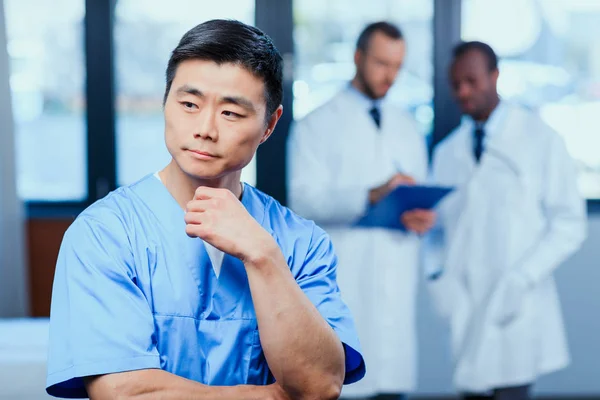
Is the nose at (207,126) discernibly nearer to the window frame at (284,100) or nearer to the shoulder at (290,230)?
the shoulder at (290,230)

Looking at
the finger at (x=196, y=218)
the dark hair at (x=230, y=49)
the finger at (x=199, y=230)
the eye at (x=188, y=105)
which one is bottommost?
the finger at (x=199, y=230)

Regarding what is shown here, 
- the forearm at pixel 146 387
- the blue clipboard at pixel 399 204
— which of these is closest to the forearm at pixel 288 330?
the forearm at pixel 146 387

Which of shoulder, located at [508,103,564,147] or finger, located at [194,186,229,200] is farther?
shoulder, located at [508,103,564,147]

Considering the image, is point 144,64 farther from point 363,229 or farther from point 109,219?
point 109,219

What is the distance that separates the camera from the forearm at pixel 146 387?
1.05 metres

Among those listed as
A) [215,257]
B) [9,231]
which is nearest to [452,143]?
[9,231]

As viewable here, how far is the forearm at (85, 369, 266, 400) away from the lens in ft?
3.46

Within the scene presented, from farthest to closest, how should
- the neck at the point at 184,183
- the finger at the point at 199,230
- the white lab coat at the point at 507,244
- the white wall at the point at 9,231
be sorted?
the white wall at the point at 9,231 < the white lab coat at the point at 507,244 < the neck at the point at 184,183 < the finger at the point at 199,230

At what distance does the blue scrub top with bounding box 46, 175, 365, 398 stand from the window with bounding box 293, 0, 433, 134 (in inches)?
65.6

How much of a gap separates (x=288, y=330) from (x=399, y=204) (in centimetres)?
156

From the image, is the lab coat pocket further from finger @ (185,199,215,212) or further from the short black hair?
finger @ (185,199,215,212)

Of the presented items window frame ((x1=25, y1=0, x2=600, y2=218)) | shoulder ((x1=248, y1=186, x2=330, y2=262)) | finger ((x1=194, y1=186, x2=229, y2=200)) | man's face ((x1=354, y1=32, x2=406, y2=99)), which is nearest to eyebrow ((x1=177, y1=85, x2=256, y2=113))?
finger ((x1=194, y1=186, x2=229, y2=200))

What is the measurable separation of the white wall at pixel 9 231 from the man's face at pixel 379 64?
1.21 m

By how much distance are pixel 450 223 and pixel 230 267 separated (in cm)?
169
